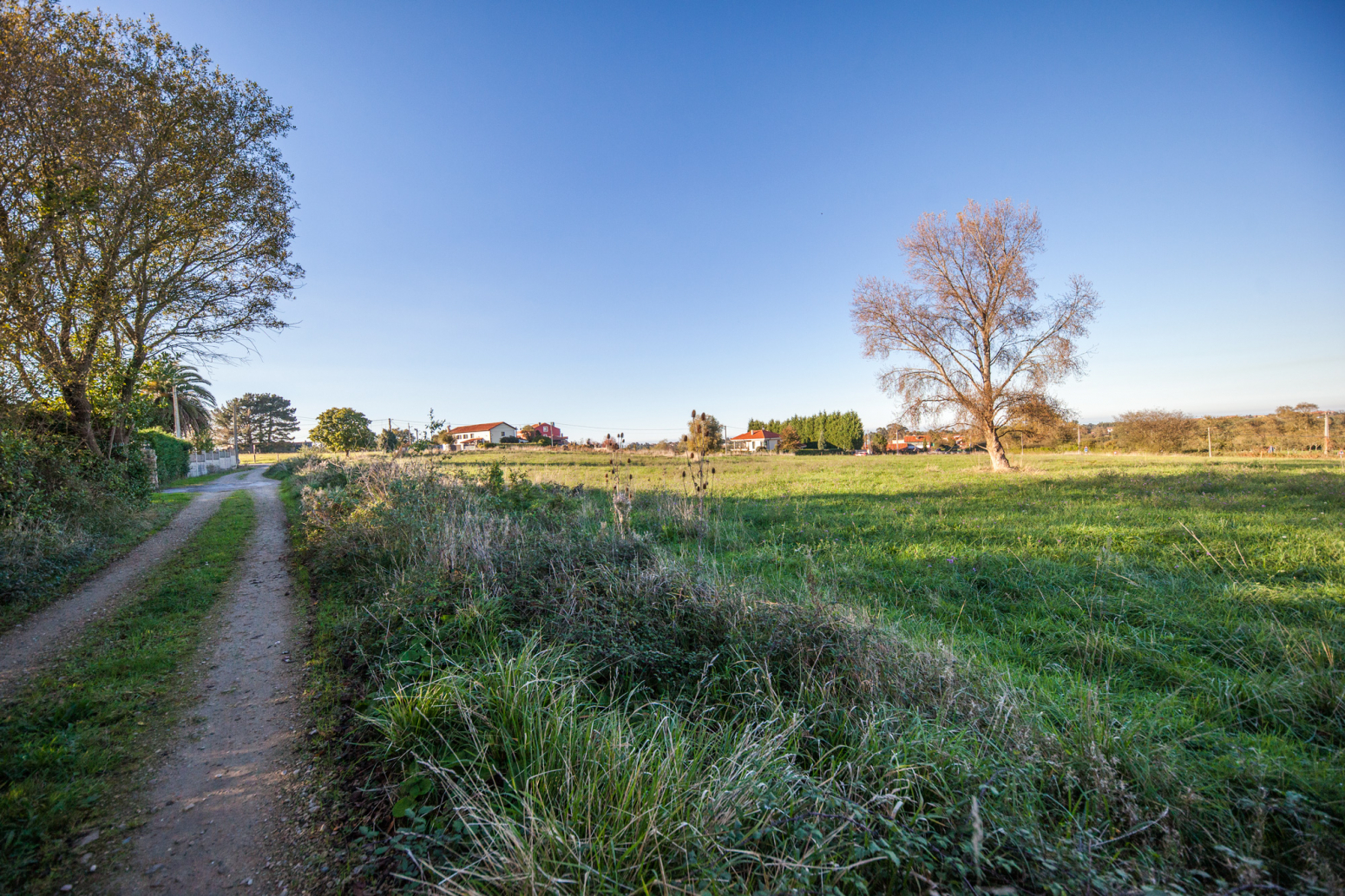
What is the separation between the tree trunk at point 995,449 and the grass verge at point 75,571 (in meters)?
22.6

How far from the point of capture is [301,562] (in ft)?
24.4

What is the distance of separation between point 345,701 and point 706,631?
270cm

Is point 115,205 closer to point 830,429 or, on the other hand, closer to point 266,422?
point 266,422

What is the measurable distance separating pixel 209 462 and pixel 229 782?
39.4 metres

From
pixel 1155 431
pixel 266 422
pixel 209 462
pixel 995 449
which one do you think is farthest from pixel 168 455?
pixel 1155 431

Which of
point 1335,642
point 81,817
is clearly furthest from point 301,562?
point 1335,642

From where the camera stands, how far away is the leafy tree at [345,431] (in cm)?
3150

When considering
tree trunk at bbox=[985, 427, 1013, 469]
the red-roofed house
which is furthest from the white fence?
the red-roofed house

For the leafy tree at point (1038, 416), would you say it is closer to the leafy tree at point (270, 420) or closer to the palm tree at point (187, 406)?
the palm tree at point (187, 406)

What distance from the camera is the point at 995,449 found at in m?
18.4

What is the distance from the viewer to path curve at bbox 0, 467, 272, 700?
4.21 meters

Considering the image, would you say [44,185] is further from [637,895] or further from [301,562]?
[637,895]

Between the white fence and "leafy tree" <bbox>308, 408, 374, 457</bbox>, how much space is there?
5.89m

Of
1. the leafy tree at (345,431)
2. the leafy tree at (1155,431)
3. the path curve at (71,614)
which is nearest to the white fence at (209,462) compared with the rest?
the leafy tree at (345,431)
